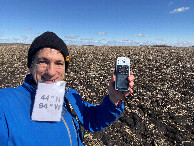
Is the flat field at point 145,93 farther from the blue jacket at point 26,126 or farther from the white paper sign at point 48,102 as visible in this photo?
the white paper sign at point 48,102

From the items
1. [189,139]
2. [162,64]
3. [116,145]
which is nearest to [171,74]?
[162,64]

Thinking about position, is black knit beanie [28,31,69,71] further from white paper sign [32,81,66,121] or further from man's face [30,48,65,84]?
white paper sign [32,81,66,121]

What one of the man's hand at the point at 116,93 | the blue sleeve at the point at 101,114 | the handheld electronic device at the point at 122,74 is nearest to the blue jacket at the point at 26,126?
the blue sleeve at the point at 101,114

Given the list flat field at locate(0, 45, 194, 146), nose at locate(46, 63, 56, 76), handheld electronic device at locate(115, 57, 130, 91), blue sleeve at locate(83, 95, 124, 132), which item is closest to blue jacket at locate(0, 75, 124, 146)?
nose at locate(46, 63, 56, 76)

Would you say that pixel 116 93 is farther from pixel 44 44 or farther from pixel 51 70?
pixel 44 44

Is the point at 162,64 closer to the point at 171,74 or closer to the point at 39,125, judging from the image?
the point at 171,74

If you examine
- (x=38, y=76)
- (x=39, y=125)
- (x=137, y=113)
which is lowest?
(x=137, y=113)
